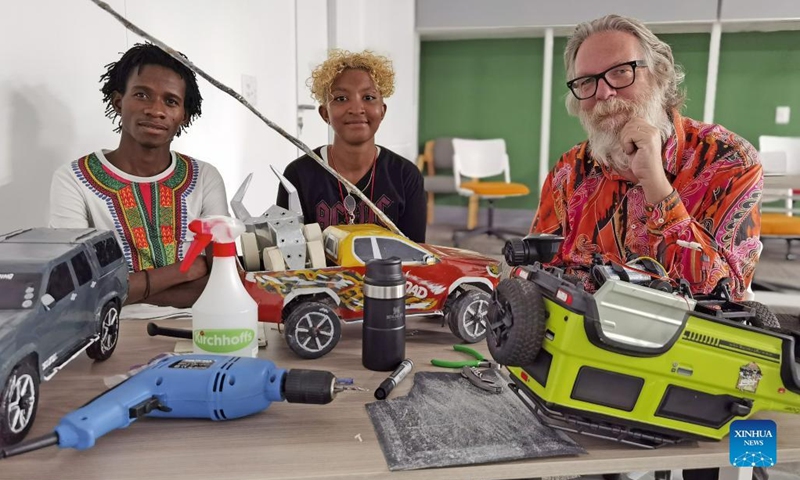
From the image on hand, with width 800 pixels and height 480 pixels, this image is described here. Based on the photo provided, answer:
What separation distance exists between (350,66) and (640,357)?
4.35 feet

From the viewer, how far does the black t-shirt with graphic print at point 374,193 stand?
1820 mm

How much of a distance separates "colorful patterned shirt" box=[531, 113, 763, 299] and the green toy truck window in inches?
30.8

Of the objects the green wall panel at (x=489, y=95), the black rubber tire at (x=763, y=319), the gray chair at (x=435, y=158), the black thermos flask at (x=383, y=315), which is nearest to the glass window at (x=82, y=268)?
the black thermos flask at (x=383, y=315)

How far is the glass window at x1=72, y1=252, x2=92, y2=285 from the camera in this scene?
841 millimetres

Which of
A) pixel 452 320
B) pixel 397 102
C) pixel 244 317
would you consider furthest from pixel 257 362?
pixel 397 102

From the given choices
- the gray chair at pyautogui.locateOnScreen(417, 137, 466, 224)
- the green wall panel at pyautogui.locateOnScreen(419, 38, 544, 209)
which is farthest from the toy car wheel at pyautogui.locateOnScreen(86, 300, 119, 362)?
the green wall panel at pyautogui.locateOnScreen(419, 38, 544, 209)

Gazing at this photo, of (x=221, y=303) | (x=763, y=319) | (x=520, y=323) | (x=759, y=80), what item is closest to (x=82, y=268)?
(x=221, y=303)

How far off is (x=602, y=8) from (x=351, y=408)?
5533mm

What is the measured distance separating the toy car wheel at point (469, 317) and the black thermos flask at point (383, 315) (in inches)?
5.9

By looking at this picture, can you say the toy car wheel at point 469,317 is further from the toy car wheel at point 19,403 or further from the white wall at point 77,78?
the white wall at point 77,78

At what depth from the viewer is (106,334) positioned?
3.09 ft

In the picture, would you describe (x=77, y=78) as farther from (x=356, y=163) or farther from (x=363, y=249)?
(x=363, y=249)

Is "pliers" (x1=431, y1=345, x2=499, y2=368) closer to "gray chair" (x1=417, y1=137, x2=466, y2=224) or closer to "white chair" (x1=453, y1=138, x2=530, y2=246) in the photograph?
"white chair" (x1=453, y1=138, x2=530, y2=246)

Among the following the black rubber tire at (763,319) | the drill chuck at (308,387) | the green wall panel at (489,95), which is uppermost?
the green wall panel at (489,95)
